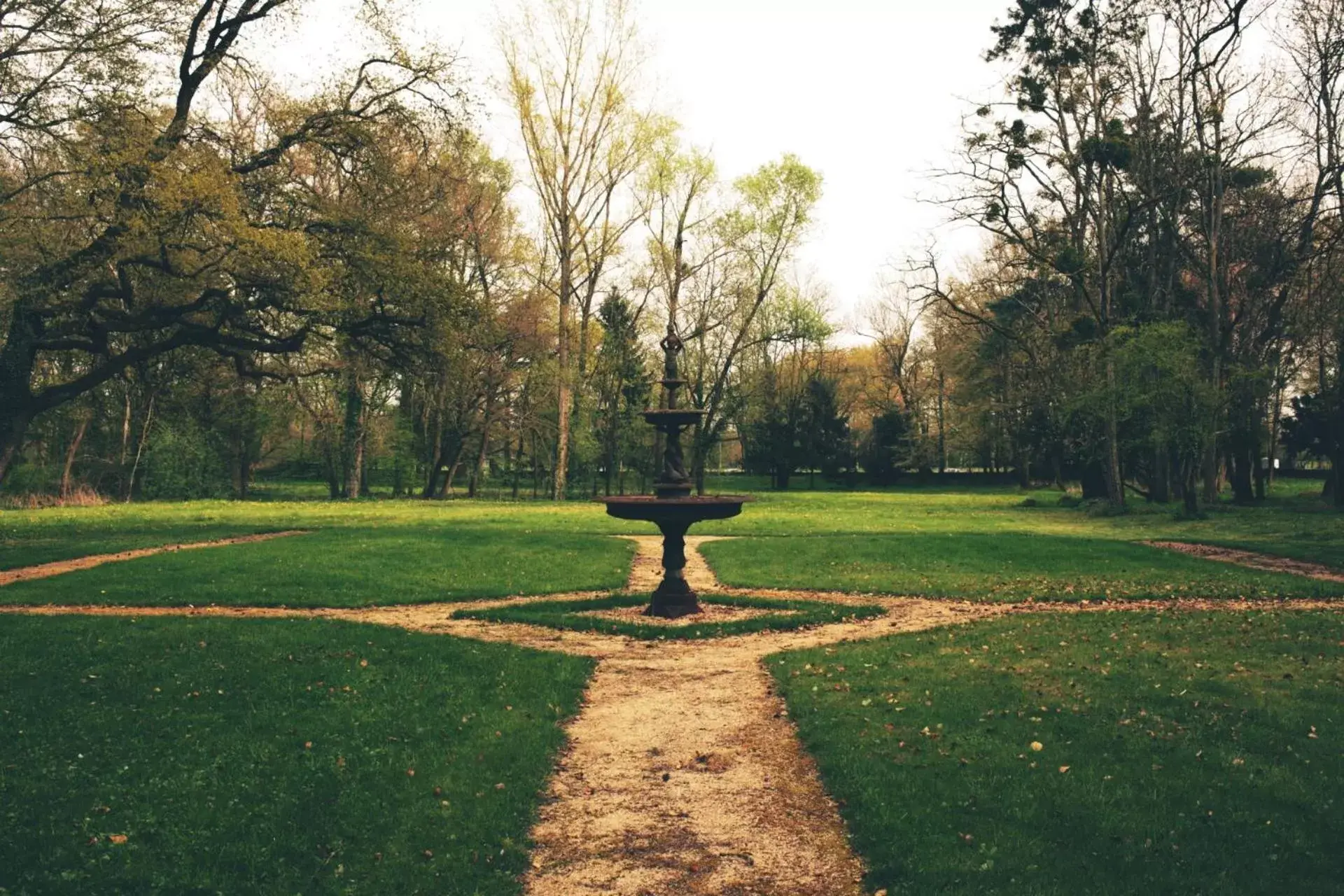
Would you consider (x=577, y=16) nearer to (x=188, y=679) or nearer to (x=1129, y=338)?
(x=1129, y=338)

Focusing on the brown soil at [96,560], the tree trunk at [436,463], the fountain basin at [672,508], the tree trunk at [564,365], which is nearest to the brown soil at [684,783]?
the fountain basin at [672,508]

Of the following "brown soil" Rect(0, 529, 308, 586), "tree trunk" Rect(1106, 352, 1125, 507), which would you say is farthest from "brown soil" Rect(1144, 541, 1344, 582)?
"brown soil" Rect(0, 529, 308, 586)

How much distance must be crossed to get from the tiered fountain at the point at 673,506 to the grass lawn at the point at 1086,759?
304cm

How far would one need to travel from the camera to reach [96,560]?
18750 millimetres

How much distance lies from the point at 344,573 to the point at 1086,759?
1379 centimetres

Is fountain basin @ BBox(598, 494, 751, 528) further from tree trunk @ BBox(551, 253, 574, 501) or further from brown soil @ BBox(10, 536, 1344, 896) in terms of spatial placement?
tree trunk @ BBox(551, 253, 574, 501)

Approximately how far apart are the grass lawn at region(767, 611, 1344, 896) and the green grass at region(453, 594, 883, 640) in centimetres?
199

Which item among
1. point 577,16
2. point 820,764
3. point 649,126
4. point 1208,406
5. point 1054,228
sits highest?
point 577,16

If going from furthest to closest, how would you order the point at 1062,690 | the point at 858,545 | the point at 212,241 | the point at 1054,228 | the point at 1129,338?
the point at 1054,228 < the point at 1129,338 < the point at 858,545 < the point at 212,241 < the point at 1062,690

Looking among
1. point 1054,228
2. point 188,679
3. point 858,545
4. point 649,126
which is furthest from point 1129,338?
point 188,679

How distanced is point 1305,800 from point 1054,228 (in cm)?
3859

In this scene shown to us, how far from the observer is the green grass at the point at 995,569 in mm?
16234

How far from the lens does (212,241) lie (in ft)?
69.7

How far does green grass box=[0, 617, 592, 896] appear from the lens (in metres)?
5.43
